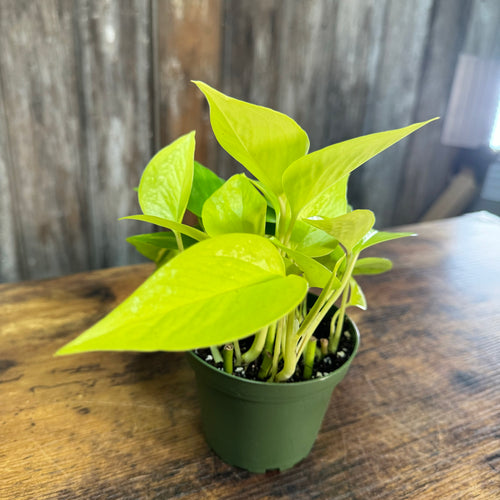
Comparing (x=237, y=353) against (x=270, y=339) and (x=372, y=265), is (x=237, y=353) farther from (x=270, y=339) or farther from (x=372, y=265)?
(x=372, y=265)

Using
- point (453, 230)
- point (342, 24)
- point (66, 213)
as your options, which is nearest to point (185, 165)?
point (453, 230)

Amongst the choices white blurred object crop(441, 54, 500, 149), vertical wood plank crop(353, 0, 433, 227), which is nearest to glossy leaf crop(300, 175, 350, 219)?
vertical wood plank crop(353, 0, 433, 227)

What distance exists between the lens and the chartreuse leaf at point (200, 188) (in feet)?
1.42

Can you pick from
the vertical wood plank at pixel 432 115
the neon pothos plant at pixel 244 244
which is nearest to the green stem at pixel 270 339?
the neon pothos plant at pixel 244 244

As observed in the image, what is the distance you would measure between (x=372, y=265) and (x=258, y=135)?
0.77 feet

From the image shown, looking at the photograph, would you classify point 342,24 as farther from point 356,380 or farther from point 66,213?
point 356,380

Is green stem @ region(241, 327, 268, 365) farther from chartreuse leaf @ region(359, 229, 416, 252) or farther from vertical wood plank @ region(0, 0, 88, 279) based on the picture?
vertical wood plank @ region(0, 0, 88, 279)

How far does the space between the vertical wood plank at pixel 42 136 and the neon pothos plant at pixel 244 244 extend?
0.98m

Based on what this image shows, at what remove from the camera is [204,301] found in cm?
26

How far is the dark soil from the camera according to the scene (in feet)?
1.37

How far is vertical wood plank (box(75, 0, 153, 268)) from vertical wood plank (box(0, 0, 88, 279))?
0.04 meters

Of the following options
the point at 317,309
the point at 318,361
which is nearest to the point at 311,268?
the point at 317,309

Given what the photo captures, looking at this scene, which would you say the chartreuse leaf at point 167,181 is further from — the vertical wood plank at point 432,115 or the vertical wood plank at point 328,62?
the vertical wood plank at point 432,115

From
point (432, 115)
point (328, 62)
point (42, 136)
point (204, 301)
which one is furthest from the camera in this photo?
point (432, 115)
